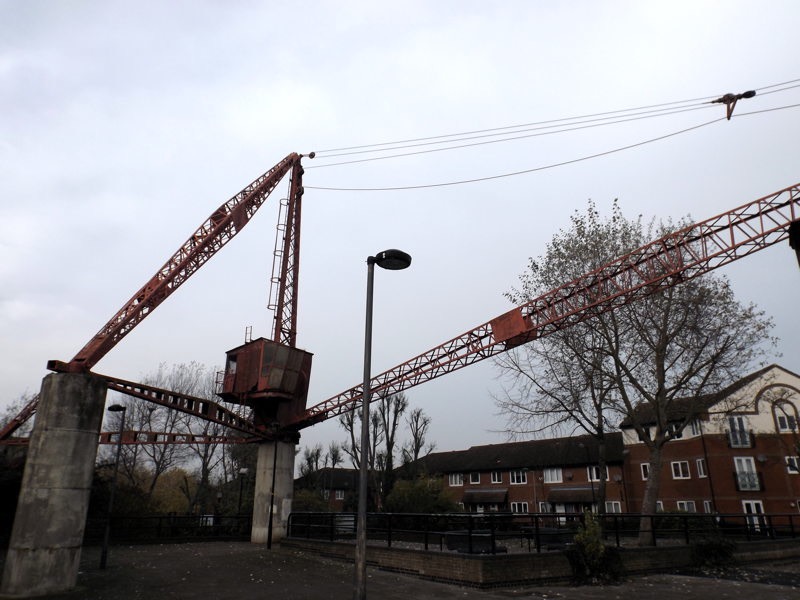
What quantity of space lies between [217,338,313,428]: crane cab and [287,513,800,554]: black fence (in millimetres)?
5437

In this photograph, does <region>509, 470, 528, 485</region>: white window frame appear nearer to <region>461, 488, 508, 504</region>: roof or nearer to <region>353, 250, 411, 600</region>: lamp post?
<region>461, 488, 508, 504</region>: roof

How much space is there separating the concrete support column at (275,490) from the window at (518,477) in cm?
3103

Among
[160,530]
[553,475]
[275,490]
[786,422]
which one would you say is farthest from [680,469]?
[160,530]

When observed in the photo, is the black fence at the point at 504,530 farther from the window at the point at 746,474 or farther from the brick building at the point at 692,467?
the brick building at the point at 692,467

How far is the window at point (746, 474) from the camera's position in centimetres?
3812

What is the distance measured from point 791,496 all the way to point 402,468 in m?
33.2

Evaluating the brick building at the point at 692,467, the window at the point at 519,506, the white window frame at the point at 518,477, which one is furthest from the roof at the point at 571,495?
the window at the point at 519,506

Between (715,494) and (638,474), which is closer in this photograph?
(715,494)

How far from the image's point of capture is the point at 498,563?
44.3ft

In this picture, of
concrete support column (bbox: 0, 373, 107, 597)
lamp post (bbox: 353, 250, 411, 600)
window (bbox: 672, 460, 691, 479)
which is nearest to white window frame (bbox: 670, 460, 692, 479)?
window (bbox: 672, 460, 691, 479)

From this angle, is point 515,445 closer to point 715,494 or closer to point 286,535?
point 715,494

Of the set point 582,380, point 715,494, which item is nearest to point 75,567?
point 582,380

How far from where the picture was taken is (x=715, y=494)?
130ft

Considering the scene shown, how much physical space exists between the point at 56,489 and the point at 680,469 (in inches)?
1716
